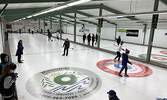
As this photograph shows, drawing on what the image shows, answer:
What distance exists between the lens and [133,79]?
5.04 metres

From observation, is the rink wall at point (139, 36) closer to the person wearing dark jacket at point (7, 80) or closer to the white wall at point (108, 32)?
the white wall at point (108, 32)

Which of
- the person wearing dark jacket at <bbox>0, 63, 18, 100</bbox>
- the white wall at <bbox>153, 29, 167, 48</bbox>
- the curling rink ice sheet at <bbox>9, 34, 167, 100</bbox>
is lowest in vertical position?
the curling rink ice sheet at <bbox>9, 34, 167, 100</bbox>

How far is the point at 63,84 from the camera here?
4355mm

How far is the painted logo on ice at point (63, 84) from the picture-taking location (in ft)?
12.0

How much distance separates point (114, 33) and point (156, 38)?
7134 mm

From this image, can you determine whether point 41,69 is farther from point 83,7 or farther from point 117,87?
point 83,7

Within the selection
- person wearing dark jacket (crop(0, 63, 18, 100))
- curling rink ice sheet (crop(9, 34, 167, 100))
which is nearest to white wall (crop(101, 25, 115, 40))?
curling rink ice sheet (crop(9, 34, 167, 100))

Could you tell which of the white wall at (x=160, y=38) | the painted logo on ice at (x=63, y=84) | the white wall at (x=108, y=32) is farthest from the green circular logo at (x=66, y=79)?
the white wall at (x=108, y=32)

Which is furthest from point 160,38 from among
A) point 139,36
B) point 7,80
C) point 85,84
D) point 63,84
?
point 7,80

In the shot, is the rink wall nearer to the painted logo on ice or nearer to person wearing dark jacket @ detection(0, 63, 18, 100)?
the painted logo on ice

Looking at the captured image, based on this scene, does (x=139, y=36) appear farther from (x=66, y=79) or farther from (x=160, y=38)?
(x=66, y=79)

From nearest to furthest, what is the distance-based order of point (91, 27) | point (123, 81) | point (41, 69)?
point (123, 81) → point (41, 69) → point (91, 27)

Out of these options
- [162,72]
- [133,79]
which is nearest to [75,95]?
[133,79]

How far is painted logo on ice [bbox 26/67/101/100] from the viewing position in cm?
365
